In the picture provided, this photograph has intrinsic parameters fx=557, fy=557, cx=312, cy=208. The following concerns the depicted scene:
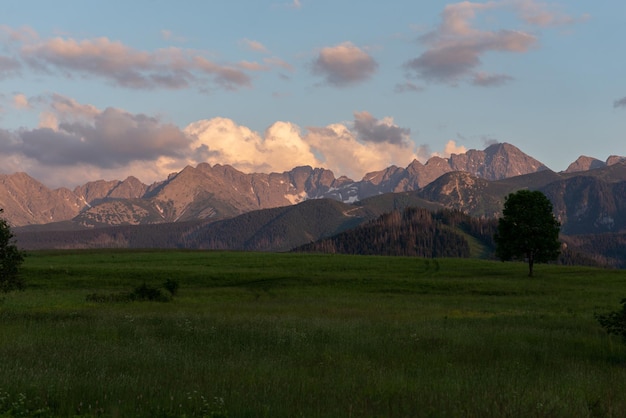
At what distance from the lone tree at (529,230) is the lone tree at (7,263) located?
65.9 metres

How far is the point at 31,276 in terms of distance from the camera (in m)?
72.2

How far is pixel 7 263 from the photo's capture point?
122ft

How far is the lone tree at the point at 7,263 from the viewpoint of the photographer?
37.0 meters

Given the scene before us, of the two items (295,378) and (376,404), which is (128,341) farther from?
(376,404)

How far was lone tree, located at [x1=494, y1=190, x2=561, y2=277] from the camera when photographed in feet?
266

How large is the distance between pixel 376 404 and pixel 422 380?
351 cm

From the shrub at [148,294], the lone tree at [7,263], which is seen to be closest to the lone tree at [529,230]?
the shrub at [148,294]

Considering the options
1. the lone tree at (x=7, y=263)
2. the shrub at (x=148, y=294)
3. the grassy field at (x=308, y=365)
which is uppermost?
the lone tree at (x=7, y=263)

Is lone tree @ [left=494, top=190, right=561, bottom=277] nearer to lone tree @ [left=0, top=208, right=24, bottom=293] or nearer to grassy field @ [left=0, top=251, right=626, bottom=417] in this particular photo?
grassy field @ [left=0, top=251, right=626, bottom=417]

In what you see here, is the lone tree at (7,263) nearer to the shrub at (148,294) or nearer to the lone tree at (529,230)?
the shrub at (148,294)

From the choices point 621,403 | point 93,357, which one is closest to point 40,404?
point 93,357

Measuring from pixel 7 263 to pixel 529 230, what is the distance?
68.0m

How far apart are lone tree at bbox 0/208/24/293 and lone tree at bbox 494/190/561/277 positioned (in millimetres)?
65894

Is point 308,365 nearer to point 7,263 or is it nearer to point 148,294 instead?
point 7,263
